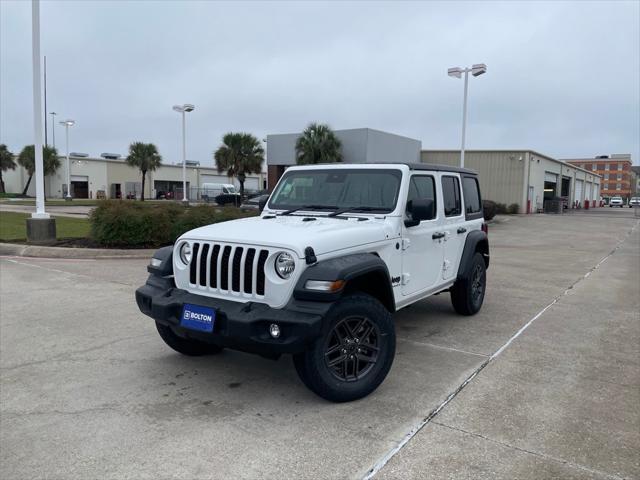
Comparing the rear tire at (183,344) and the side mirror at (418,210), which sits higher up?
the side mirror at (418,210)

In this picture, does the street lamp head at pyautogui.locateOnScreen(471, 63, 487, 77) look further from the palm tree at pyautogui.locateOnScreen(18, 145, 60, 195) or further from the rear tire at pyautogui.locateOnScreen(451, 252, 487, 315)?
the palm tree at pyautogui.locateOnScreen(18, 145, 60, 195)

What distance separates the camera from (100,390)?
158 inches

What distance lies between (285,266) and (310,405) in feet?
3.51

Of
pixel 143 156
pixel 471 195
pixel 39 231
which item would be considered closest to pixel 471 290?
pixel 471 195

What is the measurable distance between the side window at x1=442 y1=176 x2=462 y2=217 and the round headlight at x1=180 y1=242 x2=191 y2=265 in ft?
9.28

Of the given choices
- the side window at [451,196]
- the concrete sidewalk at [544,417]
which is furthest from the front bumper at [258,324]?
the side window at [451,196]

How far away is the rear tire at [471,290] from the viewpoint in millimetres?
6098

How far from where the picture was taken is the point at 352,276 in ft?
11.8

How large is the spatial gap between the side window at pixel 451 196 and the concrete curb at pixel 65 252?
744 centimetres

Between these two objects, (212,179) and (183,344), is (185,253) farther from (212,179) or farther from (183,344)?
(212,179)

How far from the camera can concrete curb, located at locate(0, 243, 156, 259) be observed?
10.9 m

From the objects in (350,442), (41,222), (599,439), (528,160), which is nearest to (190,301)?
(350,442)

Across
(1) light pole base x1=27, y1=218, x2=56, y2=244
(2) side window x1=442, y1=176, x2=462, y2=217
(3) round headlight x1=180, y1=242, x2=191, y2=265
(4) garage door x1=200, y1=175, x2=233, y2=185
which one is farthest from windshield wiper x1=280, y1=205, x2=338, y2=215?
(4) garage door x1=200, y1=175, x2=233, y2=185

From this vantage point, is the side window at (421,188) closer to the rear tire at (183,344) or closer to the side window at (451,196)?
the side window at (451,196)
